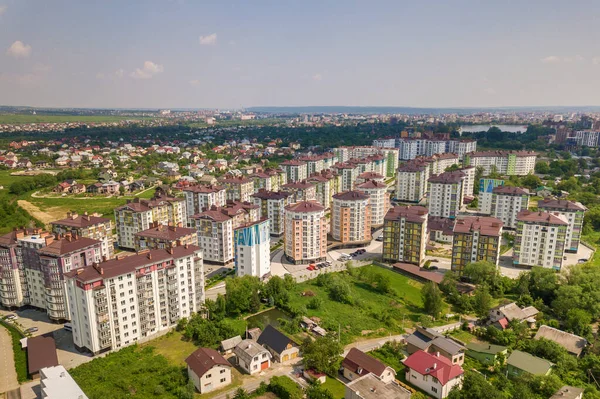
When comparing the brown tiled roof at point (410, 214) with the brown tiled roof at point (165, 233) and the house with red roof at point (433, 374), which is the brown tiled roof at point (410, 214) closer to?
the house with red roof at point (433, 374)

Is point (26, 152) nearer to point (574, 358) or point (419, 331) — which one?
point (419, 331)

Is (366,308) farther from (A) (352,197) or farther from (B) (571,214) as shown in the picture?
(B) (571,214)

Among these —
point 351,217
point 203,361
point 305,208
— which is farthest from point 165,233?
point 351,217

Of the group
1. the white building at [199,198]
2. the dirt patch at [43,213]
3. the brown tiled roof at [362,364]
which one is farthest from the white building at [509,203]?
the dirt patch at [43,213]

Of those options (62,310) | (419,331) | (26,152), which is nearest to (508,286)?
(419,331)

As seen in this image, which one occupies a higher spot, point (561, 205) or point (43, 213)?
point (561, 205)

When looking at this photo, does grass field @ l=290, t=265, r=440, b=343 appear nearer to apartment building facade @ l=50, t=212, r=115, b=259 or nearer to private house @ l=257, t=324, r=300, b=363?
private house @ l=257, t=324, r=300, b=363
